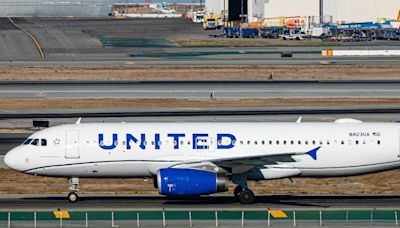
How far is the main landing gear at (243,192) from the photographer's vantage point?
46.1 m

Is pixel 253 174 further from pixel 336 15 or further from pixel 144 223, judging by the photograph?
pixel 336 15

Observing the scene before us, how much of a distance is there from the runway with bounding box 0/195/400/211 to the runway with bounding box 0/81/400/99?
4189 cm

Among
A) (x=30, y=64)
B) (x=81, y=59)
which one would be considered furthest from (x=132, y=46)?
(x=30, y=64)

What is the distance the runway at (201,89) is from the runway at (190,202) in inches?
1649

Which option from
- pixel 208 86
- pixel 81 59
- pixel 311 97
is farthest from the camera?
pixel 81 59

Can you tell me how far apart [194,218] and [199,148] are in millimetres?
6155

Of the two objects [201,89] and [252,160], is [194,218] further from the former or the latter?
[201,89]

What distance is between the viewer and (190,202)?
1843 inches

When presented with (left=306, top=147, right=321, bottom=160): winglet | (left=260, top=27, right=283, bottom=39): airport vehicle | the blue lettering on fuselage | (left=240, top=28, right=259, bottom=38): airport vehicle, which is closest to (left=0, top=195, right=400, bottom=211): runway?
(left=306, top=147, right=321, bottom=160): winglet

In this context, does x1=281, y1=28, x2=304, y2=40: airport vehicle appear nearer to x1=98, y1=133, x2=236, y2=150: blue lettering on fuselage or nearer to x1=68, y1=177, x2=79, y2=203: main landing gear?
x1=98, y1=133, x2=236, y2=150: blue lettering on fuselage

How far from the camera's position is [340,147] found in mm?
46875

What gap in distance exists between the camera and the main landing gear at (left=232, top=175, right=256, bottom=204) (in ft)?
151

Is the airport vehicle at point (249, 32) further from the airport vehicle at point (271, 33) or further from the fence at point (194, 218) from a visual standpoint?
the fence at point (194, 218)

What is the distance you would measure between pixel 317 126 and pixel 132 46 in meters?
113
